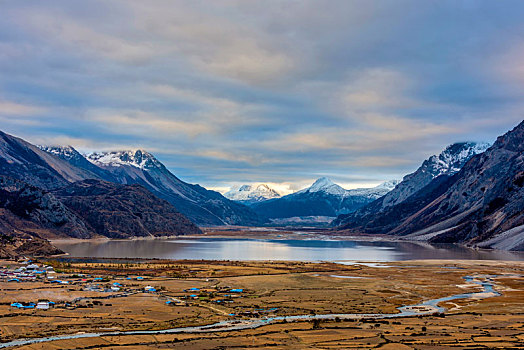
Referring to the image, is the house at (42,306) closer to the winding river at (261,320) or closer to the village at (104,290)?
the village at (104,290)

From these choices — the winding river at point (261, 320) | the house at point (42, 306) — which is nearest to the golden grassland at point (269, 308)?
the house at point (42, 306)

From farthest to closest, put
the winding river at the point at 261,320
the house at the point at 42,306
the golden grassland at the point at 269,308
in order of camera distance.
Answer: the house at the point at 42,306
the winding river at the point at 261,320
the golden grassland at the point at 269,308

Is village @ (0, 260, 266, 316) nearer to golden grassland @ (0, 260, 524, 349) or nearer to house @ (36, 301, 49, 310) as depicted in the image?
house @ (36, 301, 49, 310)

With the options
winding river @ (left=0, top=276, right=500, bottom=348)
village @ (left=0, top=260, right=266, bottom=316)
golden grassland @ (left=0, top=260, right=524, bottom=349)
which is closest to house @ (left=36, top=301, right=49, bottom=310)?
village @ (left=0, top=260, right=266, bottom=316)

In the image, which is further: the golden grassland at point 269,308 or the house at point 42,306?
the house at point 42,306

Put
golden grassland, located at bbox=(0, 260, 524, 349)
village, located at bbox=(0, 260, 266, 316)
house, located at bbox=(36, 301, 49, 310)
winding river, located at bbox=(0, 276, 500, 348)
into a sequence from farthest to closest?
village, located at bbox=(0, 260, 266, 316) < house, located at bbox=(36, 301, 49, 310) < winding river, located at bbox=(0, 276, 500, 348) < golden grassland, located at bbox=(0, 260, 524, 349)

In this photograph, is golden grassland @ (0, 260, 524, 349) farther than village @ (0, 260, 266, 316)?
No

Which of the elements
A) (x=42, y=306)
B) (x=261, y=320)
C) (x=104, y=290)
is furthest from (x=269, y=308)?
(x=42, y=306)

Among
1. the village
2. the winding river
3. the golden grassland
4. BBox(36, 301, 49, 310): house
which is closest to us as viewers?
the golden grassland
